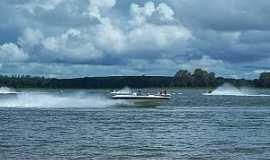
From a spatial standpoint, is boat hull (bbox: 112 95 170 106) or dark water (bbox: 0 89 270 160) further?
boat hull (bbox: 112 95 170 106)

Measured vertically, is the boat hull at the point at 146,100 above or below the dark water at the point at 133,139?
above

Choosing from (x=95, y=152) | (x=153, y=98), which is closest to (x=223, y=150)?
(x=95, y=152)

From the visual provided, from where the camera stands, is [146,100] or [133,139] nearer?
[133,139]

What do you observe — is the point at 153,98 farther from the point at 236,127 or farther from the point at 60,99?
the point at 236,127

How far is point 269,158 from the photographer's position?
36250 millimetres

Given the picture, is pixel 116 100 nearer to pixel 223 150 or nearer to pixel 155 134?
pixel 155 134

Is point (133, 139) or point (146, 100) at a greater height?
point (146, 100)

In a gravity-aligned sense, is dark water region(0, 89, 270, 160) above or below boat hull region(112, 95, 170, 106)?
below

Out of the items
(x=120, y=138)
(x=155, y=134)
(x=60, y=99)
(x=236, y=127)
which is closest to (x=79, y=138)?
(x=120, y=138)

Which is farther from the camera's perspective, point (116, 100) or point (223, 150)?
point (116, 100)

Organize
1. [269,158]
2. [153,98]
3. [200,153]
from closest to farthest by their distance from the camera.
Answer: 1. [269,158]
2. [200,153]
3. [153,98]

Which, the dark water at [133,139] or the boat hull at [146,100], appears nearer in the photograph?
the dark water at [133,139]

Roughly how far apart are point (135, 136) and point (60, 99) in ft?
208

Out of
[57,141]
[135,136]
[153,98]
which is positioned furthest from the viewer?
[153,98]
